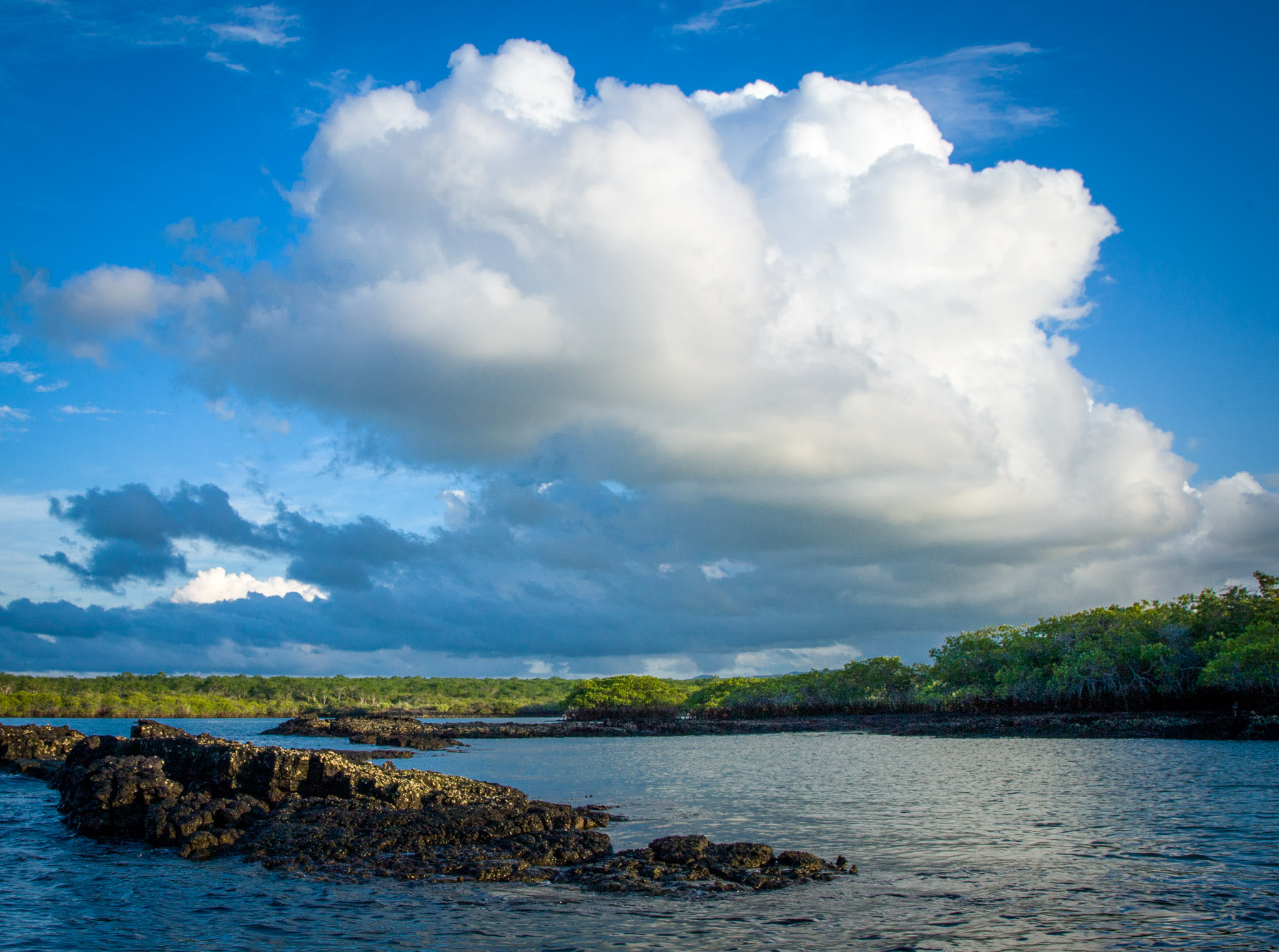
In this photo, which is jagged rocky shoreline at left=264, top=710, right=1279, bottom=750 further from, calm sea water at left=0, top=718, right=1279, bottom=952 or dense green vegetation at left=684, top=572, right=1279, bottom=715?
calm sea water at left=0, top=718, right=1279, bottom=952

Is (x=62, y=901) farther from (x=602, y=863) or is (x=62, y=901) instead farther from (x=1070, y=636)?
(x=1070, y=636)

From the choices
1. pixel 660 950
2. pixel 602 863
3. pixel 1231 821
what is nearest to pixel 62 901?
pixel 602 863

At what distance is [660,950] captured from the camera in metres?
14.1

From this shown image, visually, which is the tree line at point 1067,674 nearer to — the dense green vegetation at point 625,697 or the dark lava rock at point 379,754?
the dense green vegetation at point 625,697

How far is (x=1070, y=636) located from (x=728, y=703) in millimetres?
56101

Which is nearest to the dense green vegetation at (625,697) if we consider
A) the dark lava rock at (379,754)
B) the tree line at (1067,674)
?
the tree line at (1067,674)

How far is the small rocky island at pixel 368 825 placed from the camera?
1967cm

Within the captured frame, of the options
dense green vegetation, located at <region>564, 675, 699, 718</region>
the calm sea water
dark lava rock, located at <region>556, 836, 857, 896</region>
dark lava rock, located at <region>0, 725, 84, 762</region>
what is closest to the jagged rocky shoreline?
dense green vegetation, located at <region>564, 675, 699, 718</region>

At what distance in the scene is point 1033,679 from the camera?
98125mm

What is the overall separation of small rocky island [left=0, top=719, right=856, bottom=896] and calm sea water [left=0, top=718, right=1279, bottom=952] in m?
0.92

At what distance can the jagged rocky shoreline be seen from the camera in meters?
66.9

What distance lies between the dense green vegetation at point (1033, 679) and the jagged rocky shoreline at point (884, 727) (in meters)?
3.05

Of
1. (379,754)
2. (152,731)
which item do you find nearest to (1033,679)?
(379,754)

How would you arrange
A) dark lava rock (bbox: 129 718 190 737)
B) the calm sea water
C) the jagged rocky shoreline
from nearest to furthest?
the calm sea water < dark lava rock (bbox: 129 718 190 737) < the jagged rocky shoreline
